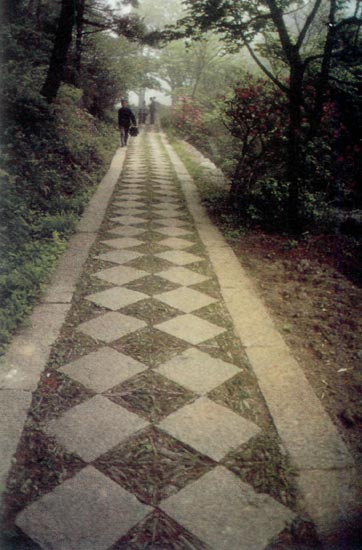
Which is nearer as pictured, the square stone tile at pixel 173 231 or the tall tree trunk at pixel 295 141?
the tall tree trunk at pixel 295 141

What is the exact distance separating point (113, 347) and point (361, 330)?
166 cm

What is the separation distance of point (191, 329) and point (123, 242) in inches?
75.3

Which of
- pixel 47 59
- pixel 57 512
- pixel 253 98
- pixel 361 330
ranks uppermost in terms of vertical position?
pixel 47 59

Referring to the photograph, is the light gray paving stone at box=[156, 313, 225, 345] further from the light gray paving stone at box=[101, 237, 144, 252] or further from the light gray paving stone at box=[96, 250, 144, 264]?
the light gray paving stone at box=[101, 237, 144, 252]

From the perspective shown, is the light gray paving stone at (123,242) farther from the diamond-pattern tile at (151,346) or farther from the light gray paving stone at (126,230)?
the diamond-pattern tile at (151,346)

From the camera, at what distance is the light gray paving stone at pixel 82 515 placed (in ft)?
4.15

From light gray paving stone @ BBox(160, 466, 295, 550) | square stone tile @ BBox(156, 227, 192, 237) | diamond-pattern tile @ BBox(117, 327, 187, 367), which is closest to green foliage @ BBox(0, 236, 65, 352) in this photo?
diamond-pattern tile @ BBox(117, 327, 187, 367)

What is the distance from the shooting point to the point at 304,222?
16.0 feet

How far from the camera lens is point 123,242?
421 centimetres

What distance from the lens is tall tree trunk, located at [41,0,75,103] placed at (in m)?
7.08

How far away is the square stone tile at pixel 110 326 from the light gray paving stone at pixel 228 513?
1.14m

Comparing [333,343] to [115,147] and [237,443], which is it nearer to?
[237,443]

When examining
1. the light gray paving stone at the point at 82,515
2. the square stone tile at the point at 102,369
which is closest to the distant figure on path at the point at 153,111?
the square stone tile at the point at 102,369

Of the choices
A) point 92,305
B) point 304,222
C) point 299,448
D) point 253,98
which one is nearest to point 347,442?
point 299,448
